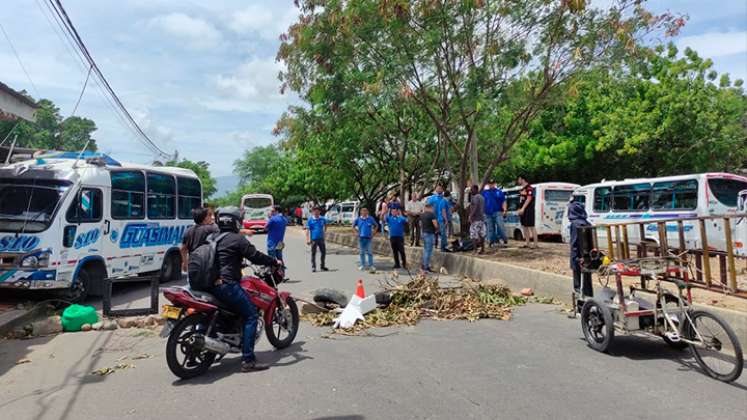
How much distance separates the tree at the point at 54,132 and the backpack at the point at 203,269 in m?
43.3

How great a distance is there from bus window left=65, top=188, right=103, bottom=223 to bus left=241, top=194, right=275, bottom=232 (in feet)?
92.3

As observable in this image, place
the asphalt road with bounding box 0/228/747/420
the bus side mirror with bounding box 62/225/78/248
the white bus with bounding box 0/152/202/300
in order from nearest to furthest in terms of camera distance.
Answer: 1. the asphalt road with bounding box 0/228/747/420
2. the white bus with bounding box 0/152/202/300
3. the bus side mirror with bounding box 62/225/78/248

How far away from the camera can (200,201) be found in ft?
47.9

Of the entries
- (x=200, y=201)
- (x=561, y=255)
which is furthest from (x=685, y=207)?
(x=200, y=201)

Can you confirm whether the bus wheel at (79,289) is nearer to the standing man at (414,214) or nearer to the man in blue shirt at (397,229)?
the man in blue shirt at (397,229)

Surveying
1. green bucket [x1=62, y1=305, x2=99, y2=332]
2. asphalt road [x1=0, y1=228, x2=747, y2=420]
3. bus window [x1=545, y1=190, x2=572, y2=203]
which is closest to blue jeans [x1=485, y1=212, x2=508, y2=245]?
bus window [x1=545, y1=190, x2=572, y2=203]

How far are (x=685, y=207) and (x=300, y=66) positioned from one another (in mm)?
11715

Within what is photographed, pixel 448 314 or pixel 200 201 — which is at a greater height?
pixel 200 201

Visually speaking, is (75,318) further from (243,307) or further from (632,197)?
(632,197)

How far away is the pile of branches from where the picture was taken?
26.1ft

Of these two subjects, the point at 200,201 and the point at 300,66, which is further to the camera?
the point at 300,66

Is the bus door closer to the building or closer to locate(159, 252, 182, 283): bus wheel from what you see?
locate(159, 252, 182, 283): bus wheel

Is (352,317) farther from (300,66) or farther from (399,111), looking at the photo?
(399,111)

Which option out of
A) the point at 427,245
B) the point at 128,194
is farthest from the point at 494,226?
the point at 128,194
